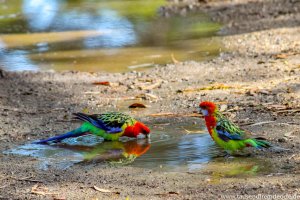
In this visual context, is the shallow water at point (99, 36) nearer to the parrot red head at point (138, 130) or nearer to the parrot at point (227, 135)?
the parrot red head at point (138, 130)

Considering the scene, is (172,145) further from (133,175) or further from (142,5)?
(142,5)

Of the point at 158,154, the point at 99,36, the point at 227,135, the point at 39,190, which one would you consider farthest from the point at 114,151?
the point at 99,36

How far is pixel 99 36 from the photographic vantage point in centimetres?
1400

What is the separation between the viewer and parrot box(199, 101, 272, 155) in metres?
6.39

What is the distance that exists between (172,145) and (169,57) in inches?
194

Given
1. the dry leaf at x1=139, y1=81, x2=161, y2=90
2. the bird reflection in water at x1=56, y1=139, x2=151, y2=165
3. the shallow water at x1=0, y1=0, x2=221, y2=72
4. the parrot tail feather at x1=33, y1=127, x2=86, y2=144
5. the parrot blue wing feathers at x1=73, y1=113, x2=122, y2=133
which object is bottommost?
the bird reflection in water at x1=56, y1=139, x2=151, y2=165

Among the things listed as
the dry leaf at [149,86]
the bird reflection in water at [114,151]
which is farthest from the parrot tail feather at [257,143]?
the dry leaf at [149,86]

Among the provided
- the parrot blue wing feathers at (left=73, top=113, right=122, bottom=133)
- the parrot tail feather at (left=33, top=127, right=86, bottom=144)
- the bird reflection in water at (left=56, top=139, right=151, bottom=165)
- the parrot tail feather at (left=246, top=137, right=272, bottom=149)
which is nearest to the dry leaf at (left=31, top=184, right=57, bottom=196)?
the bird reflection in water at (left=56, top=139, right=151, bottom=165)

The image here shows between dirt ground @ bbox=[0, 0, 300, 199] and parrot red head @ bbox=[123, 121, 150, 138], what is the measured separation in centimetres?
79

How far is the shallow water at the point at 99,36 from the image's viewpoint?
11781 millimetres

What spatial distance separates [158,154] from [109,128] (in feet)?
2.32

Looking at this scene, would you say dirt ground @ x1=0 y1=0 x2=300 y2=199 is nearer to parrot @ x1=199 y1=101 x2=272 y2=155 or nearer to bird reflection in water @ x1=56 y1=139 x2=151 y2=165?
parrot @ x1=199 y1=101 x2=272 y2=155

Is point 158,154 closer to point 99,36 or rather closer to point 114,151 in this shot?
point 114,151

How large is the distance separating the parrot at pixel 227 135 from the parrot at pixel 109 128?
76cm
